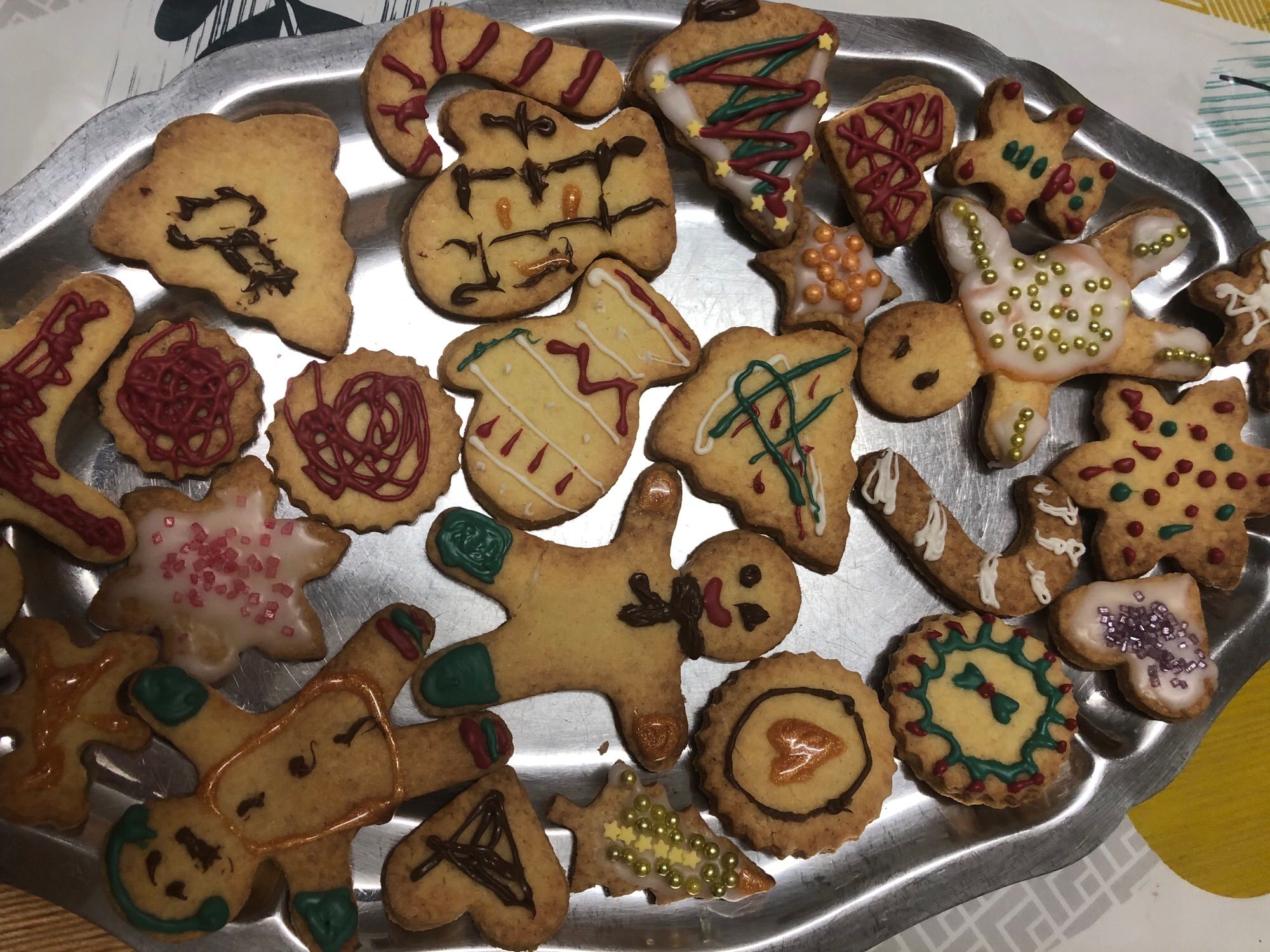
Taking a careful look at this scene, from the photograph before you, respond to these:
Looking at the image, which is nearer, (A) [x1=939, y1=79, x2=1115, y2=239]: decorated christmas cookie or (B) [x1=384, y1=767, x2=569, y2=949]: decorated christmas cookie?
(B) [x1=384, y1=767, x2=569, y2=949]: decorated christmas cookie

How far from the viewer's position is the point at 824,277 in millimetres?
2129

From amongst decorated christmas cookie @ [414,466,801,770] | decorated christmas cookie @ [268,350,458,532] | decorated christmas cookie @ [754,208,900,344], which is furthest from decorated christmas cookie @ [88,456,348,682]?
decorated christmas cookie @ [754,208,900,344]

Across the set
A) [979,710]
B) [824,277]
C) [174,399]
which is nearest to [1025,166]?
[824,277]

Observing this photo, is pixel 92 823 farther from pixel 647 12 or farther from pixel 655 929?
pixel 647 12

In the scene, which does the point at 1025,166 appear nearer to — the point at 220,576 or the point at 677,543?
the point at 677,543

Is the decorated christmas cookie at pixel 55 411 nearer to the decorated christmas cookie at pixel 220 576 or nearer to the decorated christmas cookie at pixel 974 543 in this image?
the decorated christmas cookie at pixel 220 576

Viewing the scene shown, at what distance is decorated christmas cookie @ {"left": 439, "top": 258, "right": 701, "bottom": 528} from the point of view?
198 cm

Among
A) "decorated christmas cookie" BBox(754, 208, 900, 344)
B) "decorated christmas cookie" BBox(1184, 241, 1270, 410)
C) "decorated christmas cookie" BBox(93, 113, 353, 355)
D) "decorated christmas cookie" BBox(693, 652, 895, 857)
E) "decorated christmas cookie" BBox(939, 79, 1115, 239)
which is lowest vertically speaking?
"decorated christmas cookie" BBox(693, 652, 895, 857)

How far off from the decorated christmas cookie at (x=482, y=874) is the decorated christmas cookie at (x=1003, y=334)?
1.29 metres

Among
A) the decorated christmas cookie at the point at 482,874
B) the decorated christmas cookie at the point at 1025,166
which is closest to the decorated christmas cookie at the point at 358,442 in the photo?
the decorated christmas cookie at the point at 482,874

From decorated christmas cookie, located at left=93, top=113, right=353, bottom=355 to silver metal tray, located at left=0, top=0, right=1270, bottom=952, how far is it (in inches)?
2.6

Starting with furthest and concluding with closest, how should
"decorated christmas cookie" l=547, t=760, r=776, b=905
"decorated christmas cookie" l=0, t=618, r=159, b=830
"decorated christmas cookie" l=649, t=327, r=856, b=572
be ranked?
"decorated christmas cookie" l=649, t=327, r=856, b=572 < "decorated christmas cookie" l=547, t=760, r=776, b=905 < "decorated christmas cookie" l=0, t=618, r=159, b=830

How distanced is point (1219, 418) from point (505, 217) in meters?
1.87

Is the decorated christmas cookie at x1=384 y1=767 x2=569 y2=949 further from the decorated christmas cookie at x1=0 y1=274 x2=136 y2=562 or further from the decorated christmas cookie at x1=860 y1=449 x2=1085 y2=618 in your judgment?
the decorated christmas cookie at x1=860 y1=449 x2=1085 y2=618
